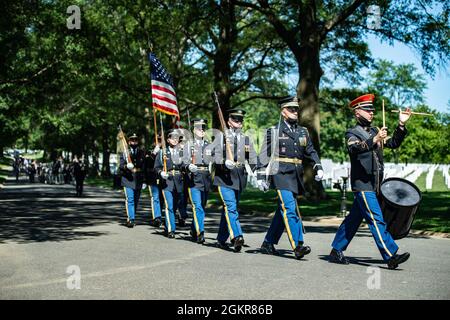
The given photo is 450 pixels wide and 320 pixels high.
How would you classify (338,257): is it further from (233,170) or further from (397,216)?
(233,170)

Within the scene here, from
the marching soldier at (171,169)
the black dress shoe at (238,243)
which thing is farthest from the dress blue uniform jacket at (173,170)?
the black dress shoe at (238,243)

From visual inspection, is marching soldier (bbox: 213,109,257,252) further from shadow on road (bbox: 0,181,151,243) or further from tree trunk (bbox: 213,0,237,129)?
tree trunk (bbox: 213,0,237,129)

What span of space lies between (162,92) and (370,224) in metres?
7.20

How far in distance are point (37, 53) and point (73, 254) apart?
2309 cm

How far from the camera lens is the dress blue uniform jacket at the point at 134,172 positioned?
14562 millimetres

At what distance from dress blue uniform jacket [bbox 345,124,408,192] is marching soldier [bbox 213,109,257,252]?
1.96m

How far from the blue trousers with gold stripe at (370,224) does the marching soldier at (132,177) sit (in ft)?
21.3

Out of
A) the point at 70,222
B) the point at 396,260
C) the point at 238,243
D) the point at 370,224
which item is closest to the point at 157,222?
the point at 70,222

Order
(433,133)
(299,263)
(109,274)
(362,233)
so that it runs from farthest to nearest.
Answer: (433,133)
(362,233)
(299,263)
(109,274)

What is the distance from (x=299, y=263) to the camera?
8984mm
